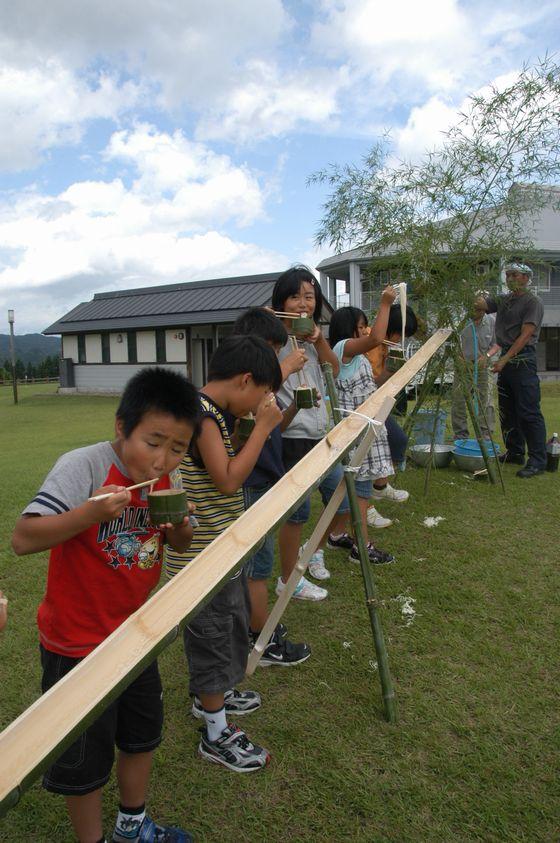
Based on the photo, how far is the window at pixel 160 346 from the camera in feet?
78.9

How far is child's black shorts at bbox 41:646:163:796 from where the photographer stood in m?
1.56

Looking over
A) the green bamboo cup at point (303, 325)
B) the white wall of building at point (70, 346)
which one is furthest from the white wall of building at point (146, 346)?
the green bamboo cup at point (303, 325)

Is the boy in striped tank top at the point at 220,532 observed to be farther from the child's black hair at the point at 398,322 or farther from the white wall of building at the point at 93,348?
the white wall of building at the point at 93,348

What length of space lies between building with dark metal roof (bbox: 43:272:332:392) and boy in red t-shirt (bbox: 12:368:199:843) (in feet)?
64.4

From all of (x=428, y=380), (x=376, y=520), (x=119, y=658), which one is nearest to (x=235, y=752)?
(x=119, y=658)

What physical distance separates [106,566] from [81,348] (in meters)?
27.4

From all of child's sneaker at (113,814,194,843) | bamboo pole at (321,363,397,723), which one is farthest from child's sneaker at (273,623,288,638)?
child's sneaker at (113,814,194,843)

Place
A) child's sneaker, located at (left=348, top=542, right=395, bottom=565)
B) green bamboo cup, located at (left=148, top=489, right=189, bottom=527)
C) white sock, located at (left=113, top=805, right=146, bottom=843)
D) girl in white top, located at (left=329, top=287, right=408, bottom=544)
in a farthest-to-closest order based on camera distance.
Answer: child's sneaker, located at (left=348, top=542, right=395, bottom=565), girl in white top, located at (left=329, top=287, right=408, bottom=544), white sock, located at (left=113, top=805, right=146, bottom=843), green bamboo cup, located at (left=148, top=489, right=189, bottom=527)

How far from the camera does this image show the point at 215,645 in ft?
7.16

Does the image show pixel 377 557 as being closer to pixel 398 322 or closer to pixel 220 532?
pixel 398 322

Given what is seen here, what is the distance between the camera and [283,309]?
329 centimetres

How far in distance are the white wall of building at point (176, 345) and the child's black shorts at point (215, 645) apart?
21668mm

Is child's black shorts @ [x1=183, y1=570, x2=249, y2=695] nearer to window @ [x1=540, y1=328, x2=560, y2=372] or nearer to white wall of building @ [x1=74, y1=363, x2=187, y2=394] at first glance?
white wall of building @ [x1=74, y1=363, x2=187, y2=394]

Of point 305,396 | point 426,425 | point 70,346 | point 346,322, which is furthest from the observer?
point 70,346
